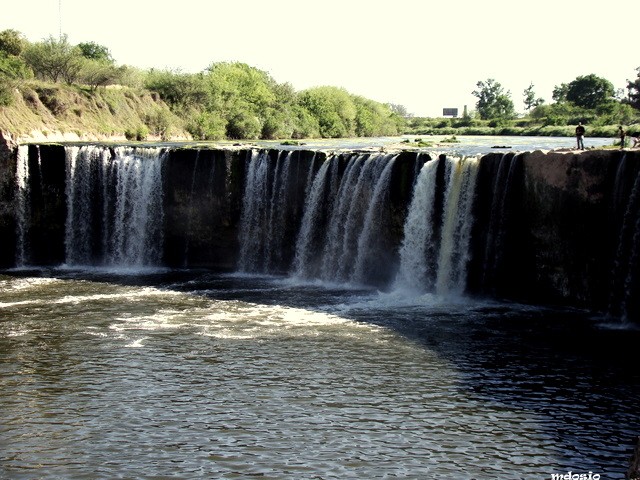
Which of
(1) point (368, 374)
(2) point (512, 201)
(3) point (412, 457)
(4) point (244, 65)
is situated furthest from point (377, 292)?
(4) point (244, 65)

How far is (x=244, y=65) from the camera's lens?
347 ft

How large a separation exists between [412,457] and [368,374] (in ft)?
16.8

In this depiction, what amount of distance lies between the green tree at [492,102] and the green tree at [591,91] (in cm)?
3824

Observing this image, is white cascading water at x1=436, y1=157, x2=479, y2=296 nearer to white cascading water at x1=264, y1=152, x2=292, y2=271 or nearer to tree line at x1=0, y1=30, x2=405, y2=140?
white cascading water at x1=264, y1=152, x2=292, y2=271

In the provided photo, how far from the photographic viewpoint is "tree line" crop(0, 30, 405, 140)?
79438 mm

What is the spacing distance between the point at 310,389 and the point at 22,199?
2383 centimetres

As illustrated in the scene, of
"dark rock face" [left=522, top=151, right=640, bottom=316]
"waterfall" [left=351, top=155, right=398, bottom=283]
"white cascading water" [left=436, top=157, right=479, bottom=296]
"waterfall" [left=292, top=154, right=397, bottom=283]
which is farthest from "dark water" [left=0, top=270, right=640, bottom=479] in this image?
"waterfall" [left=292, top=154, right=397, bottom=283]

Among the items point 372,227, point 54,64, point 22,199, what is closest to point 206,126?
point 54,64

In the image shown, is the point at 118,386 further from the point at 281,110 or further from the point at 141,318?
the point at 281,110

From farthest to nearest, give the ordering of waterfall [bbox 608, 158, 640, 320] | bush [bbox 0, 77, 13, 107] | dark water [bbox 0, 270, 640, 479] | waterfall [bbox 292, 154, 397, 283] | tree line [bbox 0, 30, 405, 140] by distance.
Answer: tree line [bbox 0, 30, 405, 140] < bush [bbox 0, 77, 13, 107] < waterfall [bbox 292, 154, 397, 283] < waterfall [bbox 608, 158, 640, 320] < dark water [bbox 0, 270, 640, 479]

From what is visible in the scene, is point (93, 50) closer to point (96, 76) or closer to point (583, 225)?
point (96, 76)

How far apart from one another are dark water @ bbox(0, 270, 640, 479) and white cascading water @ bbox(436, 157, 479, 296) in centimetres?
140

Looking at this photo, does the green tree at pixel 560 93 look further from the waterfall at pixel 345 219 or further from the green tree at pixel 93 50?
the waterfall at pixel 345 219

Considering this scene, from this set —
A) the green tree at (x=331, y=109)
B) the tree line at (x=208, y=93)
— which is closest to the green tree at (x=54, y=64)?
the tree line at (x=208, y=93)
